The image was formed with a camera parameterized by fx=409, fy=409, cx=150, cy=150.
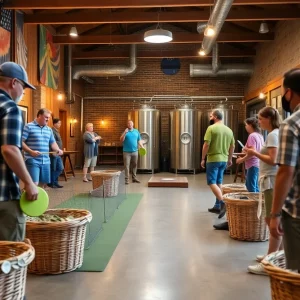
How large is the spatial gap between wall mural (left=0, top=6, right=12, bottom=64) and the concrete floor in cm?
427

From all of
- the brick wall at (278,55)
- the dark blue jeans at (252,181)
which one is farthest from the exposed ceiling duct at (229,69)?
the dark blue jeans at (252,181)

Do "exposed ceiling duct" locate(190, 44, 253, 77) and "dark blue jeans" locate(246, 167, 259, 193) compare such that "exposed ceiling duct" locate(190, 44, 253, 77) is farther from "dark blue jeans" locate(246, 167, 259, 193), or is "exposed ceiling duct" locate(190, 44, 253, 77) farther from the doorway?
"dark blue jeans" locate(246, 167, 259, 193)

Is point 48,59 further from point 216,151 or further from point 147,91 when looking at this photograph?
point 216,151

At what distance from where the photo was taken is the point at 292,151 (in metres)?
1.76

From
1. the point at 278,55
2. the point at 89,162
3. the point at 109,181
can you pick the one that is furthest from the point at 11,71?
the point at 278,55

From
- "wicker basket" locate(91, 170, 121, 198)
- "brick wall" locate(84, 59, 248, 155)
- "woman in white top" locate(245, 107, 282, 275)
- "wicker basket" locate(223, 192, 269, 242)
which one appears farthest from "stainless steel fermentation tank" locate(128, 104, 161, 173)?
"woman in white top" locate(245, 107, 282, 275)

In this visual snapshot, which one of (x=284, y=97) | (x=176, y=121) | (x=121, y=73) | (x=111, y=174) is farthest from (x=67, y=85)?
(x=284, y=97)

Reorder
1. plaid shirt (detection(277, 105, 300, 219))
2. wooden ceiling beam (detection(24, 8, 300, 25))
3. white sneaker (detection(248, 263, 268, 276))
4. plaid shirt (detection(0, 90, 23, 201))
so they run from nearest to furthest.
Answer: plaid shirt (detection(277, 105, 300, 219))
plaid shirt (detection(0, 90, 23, 201))
white sneaker (detection(248, 263, 268, 276))
wooden ceiling beam (detection(24, 8, 300, 25))

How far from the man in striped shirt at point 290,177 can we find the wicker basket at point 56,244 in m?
1.88

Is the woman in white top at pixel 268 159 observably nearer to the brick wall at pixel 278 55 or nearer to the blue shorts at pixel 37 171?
the blue shorts at pixel 37 171

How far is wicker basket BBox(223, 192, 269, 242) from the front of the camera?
14.1 ft

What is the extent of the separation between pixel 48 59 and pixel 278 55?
583 cm

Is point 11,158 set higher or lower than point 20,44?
lower

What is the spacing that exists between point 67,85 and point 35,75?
2.64 meters
